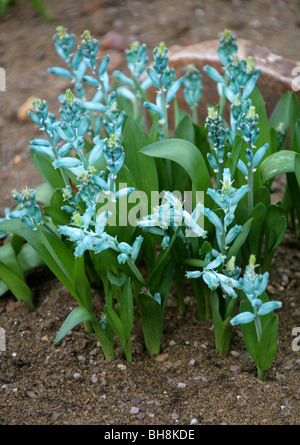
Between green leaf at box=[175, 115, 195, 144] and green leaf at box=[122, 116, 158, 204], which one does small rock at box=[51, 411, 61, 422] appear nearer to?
green leaf at box=[122, 116, 158, 204]

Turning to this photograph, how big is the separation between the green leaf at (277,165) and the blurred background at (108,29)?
2028mm

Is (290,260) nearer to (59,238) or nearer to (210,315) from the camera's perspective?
(210,315)

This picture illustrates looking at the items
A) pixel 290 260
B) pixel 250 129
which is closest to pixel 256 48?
pixel 290 260

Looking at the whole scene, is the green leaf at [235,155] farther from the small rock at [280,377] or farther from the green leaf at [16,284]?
the green leaf at [16,284]

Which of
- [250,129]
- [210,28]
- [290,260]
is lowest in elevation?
[290,260]

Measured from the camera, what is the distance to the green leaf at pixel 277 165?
2373 mm

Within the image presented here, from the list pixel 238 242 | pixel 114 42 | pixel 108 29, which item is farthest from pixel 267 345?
pixel 108 29

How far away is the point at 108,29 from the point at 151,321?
300 centimetres

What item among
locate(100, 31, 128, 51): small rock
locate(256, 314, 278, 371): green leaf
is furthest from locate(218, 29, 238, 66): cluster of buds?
locate(100, 31, 128, 51): small rock

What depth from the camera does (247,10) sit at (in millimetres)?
4824

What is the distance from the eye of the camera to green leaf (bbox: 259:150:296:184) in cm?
237

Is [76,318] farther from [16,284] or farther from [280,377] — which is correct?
[280,377]

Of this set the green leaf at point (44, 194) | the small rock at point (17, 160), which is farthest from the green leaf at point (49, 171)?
the small rock at point (17, 160)

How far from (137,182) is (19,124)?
194cm
